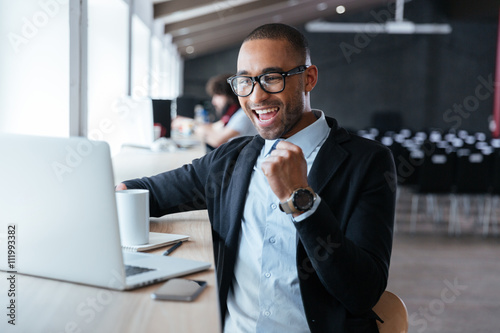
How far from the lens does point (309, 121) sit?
1522 millimetres

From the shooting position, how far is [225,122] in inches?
188

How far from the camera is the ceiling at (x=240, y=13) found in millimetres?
7122

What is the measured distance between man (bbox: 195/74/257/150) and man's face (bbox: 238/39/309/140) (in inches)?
99.8

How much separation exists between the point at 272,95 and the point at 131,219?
49 centimetres

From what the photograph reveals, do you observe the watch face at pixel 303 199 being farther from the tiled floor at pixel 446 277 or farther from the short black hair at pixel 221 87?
the short black hair at pixel 221 87

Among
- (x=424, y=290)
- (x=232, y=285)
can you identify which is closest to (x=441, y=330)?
(x=424, y=290)

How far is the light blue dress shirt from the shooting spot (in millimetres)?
1354

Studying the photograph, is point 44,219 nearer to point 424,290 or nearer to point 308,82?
point 308,82

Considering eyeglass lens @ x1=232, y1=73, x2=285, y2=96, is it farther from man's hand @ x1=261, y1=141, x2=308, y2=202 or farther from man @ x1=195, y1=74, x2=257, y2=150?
man @ x1=195, y1=74, x2=257, y2=150

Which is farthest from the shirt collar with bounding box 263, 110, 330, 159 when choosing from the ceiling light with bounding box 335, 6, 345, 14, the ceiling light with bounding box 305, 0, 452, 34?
the ceiling light with bounding box 335, 6, 345, 14

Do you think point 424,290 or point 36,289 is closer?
point 36,289

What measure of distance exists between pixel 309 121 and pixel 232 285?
0.50 metres

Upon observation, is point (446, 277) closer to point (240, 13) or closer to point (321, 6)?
point (240, 13)

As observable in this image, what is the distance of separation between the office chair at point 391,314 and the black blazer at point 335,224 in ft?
0.10
